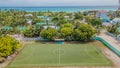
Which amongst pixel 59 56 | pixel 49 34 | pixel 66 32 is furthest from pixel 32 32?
pixel 59 56

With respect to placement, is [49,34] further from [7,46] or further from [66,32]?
[7,46]

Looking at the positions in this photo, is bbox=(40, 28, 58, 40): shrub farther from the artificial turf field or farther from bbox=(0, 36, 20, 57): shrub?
bbox=(0, 36, 20, 57): shrub

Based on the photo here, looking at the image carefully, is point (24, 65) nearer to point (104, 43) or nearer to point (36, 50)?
point (36, 50)

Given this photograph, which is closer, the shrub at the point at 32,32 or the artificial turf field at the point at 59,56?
the artificial turf field at the point at 59,56

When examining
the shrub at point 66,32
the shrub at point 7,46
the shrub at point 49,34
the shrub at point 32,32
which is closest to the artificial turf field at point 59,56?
the shrub at point 7,46

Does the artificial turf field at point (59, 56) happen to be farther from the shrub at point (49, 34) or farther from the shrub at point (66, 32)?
the shrub at point (66, 32)

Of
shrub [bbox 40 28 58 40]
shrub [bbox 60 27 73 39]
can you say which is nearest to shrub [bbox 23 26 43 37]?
shrub [bbox 40 28 58 40]

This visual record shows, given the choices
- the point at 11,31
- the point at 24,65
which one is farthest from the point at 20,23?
the point at 24,65

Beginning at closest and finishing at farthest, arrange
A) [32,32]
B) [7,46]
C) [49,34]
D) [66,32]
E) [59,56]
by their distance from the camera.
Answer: [7,46] < [59,56] < [49,34] < [66,32] < [32,32]

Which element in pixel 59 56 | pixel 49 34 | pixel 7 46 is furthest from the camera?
pixel 49 34
